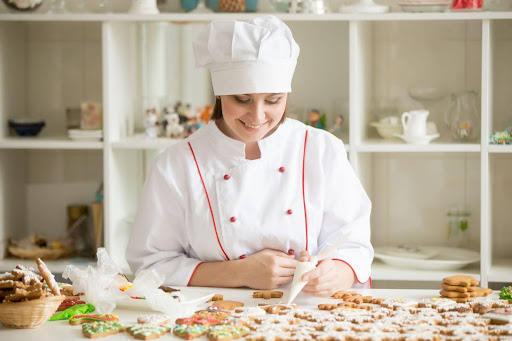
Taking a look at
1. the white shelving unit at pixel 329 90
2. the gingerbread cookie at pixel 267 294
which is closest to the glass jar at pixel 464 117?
the white shelving unit at pixel 329 90

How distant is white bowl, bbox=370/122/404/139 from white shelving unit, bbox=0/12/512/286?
4 cm

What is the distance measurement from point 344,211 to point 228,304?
20.5 inches

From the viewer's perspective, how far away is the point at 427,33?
3459mm

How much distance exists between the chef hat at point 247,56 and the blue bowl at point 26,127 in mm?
1615

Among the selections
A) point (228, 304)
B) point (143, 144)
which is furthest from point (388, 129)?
point (228, 304)

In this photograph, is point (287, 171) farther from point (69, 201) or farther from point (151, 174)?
point (69, 201)

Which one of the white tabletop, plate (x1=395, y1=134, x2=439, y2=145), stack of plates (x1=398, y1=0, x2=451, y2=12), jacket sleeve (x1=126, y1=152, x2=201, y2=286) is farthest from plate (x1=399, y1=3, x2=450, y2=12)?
the white tabletop

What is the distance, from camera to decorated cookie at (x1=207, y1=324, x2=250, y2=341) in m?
1.53

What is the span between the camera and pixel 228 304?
180cm

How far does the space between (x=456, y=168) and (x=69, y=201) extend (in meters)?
1.82

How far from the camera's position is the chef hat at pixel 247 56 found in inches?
80.0

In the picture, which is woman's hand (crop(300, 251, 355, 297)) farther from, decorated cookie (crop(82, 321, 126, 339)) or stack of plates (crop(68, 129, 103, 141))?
stack of plates (crop(68, 129, 103, 141))

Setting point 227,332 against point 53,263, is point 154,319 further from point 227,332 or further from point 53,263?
point 53,263

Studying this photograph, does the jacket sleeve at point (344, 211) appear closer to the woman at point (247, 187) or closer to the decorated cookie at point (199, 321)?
the woman at point (247, 187)
